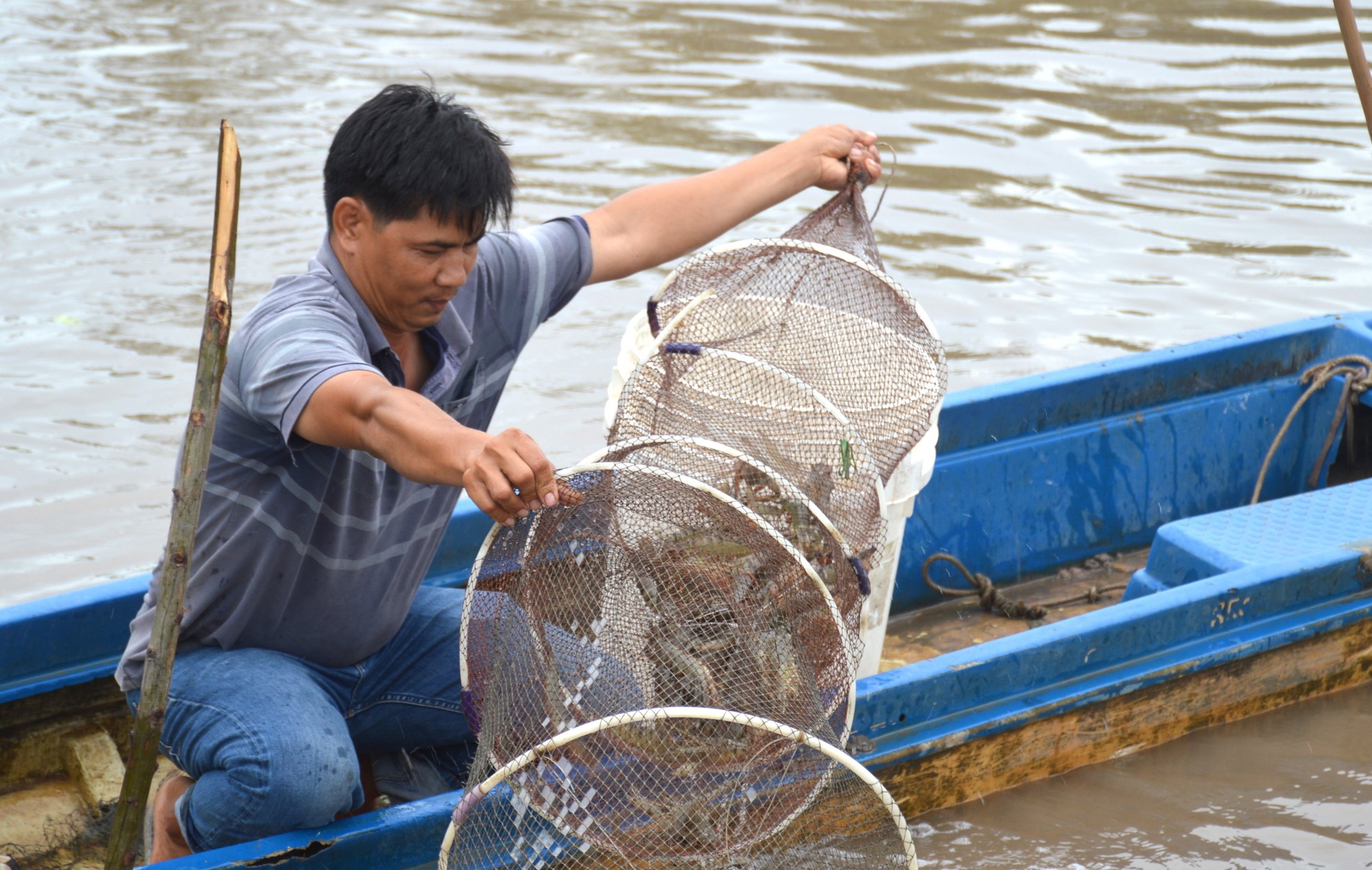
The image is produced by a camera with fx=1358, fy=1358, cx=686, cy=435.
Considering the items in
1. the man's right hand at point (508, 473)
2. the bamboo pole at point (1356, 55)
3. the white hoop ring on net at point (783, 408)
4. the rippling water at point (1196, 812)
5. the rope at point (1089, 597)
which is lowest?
the rippling water at point (1196, 812)

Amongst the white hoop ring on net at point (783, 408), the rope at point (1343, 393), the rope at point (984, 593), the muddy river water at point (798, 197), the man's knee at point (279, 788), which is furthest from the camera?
the rope at point (1343, 393)

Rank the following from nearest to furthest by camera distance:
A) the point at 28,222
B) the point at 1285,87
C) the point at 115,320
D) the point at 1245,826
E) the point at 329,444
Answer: the point at 329,444, the point at 1245,826, the point at 115,320, the point at 28,222, the point at 1285,87

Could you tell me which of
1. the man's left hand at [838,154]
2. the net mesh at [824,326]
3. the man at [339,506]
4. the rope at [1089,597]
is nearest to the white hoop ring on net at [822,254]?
the net mesh at [824,326]

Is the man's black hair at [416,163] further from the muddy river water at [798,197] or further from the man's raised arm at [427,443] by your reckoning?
the muddy river water at [798,197]

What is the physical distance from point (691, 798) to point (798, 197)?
6.40m

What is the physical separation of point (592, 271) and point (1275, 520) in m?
1.97

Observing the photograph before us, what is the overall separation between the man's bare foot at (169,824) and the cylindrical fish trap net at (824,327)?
1.32 m

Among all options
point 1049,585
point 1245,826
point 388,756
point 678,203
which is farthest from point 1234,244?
point 388,756

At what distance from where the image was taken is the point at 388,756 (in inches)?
107

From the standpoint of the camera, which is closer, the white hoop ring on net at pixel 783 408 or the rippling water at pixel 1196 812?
the white hoop ring on net at pixel 783 408

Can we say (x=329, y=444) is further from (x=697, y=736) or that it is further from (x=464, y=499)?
(x=464, y=499)

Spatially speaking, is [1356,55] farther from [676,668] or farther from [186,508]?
[186,508]

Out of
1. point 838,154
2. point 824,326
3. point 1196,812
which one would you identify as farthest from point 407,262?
point 1196,812

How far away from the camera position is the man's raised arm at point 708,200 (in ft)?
9.64
